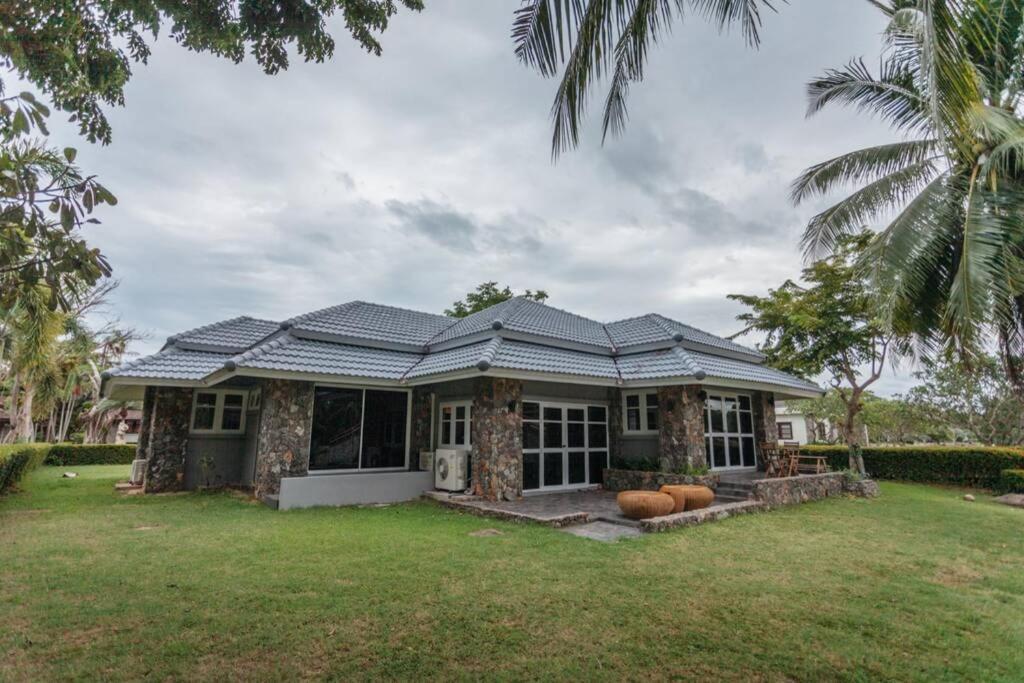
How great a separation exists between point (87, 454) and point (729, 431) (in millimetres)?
29908

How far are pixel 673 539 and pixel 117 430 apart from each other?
45.2 meters

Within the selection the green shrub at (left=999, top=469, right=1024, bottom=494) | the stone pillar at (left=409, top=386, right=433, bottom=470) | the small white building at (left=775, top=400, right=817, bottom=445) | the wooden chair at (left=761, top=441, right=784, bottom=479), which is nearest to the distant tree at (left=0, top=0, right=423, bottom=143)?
the stone pillar at (left=409, top=386, right=433, bottom=470)

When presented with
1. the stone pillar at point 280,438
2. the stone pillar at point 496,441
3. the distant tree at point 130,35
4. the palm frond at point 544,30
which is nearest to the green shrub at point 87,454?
the stone pillar at point 280,438

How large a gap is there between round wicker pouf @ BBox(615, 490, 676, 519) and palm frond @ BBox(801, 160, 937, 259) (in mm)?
6232

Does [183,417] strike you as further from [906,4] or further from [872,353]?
[872,353]

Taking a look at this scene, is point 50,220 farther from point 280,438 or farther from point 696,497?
point 696,497

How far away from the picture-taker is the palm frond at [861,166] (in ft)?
29.7

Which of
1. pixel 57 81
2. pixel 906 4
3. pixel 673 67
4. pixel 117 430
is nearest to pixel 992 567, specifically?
pixel 906 4

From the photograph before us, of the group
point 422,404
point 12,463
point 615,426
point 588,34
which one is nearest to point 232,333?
point 12,463

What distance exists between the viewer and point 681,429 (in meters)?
12.1

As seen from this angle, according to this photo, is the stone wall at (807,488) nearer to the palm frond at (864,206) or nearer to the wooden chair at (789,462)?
the wooden chair at (789,462)

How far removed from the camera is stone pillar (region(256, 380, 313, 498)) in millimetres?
10641

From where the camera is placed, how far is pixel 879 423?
32156mm

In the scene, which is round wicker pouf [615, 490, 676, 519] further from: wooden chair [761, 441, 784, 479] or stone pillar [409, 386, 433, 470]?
stone pillar [409, 386, 433, 470]
